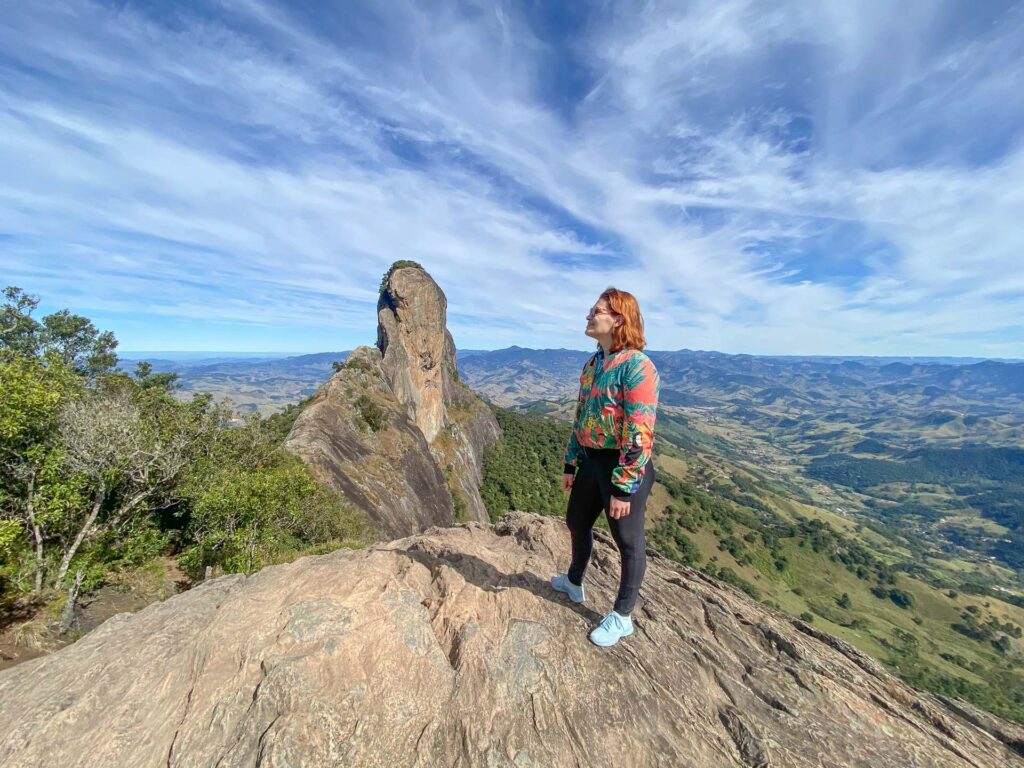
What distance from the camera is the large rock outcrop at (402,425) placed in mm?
33625

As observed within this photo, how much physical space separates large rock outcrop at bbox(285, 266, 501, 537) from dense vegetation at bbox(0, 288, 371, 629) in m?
8.47

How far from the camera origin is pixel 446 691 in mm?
5164

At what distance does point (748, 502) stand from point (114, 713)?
623 ft

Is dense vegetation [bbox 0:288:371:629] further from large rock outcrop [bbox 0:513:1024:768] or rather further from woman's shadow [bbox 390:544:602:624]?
woman's shadow [bbox 390:544:602:624]

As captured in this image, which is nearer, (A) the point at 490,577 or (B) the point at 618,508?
(B) the point at 618,508

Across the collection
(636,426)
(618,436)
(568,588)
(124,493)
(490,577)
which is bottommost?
(124,493)

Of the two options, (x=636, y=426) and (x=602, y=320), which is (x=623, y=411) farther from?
(x=602, y=320)

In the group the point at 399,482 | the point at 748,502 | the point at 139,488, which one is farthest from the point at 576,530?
the point at 748,502

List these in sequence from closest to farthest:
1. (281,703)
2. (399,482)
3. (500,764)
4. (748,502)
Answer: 1. (500,764)
2. (281,703)
3. (399,482)
4. (748,502)

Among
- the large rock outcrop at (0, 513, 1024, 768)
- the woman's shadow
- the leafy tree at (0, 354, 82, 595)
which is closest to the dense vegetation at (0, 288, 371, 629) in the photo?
the leafy tree at (0, 354, 82, 595)

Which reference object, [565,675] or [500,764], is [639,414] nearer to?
[565,675]

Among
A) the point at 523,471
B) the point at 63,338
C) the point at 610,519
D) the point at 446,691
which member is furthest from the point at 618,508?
the point at 523,471

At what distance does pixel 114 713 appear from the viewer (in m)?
4.59

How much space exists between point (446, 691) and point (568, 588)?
7.89ft
